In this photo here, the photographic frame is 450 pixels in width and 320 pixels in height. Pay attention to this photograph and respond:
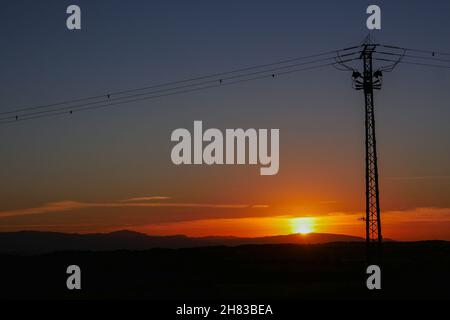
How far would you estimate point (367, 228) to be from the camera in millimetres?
A: 49562

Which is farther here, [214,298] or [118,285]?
[118,285]

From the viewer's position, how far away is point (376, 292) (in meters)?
53.1

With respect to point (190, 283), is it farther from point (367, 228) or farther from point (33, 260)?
point (33, 260)
